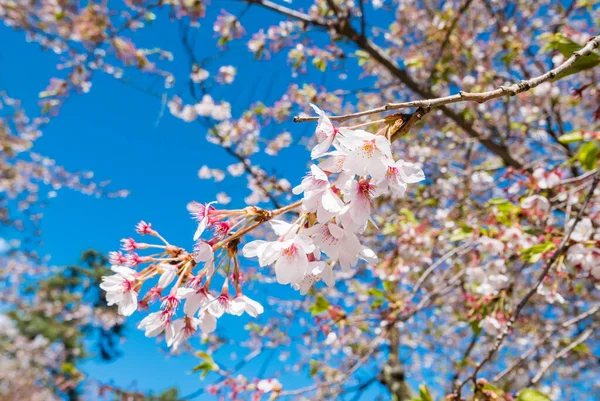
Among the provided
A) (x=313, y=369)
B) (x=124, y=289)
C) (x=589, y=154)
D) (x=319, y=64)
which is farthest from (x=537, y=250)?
(x=319, y=64)

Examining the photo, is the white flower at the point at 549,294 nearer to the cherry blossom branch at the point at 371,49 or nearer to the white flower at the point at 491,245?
the white flower at the point at 491,245

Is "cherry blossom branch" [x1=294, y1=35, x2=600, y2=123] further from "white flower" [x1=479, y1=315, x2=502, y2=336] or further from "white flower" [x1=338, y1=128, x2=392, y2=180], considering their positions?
"white flower" [x1=479, y1=315, x2=502, y2=336]

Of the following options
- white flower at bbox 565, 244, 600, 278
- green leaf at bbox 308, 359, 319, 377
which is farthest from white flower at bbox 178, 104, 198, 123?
white flower at bbox 565, 244, 600, 278

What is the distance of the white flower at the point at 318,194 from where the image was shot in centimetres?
68

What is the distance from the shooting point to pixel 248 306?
33.3 inches

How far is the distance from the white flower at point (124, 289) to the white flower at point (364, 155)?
0.48 meters

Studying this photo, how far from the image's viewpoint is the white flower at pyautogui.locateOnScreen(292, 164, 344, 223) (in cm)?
68

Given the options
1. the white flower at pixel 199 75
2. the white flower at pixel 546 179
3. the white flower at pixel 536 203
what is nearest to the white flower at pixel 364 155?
the white flower at pixel 536 203

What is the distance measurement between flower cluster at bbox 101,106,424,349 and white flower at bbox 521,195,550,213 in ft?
4.55

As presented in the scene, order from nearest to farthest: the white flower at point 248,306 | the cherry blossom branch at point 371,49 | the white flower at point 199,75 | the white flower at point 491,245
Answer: the white flower at point 248,306, the white flower at point 491,245, the cherry blossom branch at point 371,49, the white flower at point 199,75

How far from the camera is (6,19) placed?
5.59 metres

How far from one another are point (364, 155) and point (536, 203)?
1576mm

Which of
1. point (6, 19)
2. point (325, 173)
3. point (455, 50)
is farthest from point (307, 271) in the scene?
point (6, 19)

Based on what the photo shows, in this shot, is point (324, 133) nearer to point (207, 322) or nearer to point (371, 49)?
point (207, 322)
